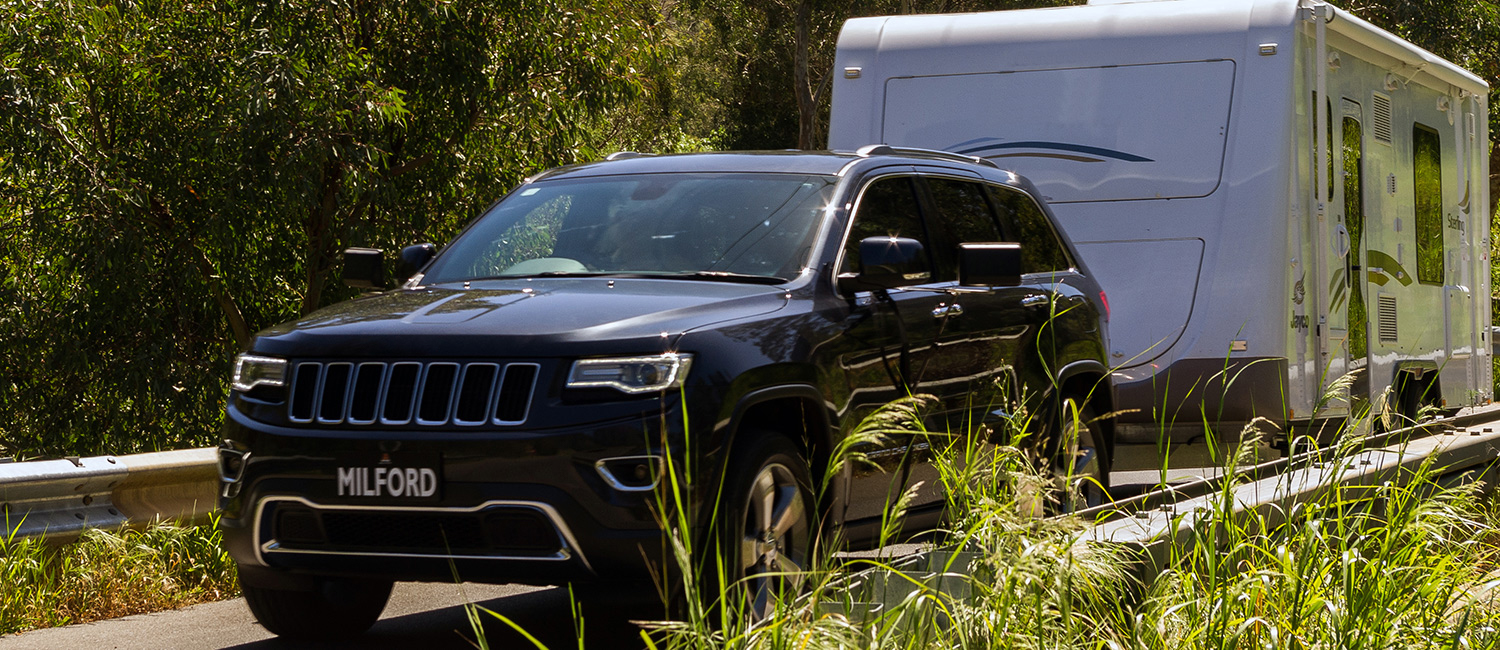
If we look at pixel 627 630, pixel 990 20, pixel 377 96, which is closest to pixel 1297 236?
pixel 990 20

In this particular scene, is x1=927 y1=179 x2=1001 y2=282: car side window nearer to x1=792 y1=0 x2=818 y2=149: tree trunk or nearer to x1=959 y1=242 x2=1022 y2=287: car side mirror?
x1=959 y1=242 x2=1022 y2=287: car side mirror

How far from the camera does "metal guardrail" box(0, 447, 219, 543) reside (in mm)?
6531

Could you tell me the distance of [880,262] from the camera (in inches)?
228

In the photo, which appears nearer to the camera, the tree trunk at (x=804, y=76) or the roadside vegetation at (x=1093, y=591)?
the roadside vegetation at (x=1093, y=591)

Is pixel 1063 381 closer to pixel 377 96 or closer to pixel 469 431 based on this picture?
pixel 469 431

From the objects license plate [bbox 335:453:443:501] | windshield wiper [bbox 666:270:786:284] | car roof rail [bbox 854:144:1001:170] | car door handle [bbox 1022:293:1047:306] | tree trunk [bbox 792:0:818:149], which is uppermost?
tree trunk [bbox 792:0:818:149]

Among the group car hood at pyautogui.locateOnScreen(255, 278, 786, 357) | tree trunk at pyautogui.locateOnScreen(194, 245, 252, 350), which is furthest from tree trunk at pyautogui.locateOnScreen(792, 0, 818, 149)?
car hood at pyautogui.locateOnScreen(255, 278, 786, 357)

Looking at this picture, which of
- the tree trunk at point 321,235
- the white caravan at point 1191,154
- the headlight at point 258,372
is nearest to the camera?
the headlight at point 258,372

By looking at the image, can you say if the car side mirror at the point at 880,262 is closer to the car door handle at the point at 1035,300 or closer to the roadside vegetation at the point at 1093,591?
the roadside vegetation at the point at 1093,591

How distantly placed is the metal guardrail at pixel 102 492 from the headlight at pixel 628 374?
9.13 feet

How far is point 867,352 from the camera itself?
231 inches

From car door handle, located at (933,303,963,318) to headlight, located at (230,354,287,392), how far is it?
7.78 ft

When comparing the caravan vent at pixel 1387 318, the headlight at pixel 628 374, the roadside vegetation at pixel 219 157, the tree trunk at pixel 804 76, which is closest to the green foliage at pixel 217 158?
the roadside vegetation at pixel 219 157

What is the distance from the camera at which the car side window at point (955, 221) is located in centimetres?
675
